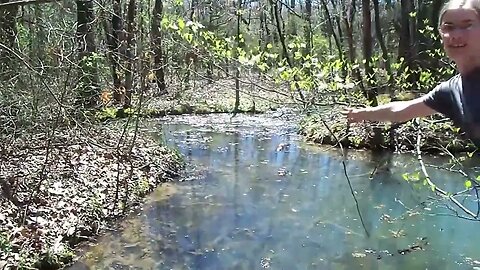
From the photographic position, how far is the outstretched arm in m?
1.86

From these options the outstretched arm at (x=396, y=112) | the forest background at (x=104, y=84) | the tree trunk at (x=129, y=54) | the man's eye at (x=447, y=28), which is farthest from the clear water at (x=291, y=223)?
the man's eye at (x=447, y=28)

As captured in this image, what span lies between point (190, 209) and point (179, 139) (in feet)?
20.6

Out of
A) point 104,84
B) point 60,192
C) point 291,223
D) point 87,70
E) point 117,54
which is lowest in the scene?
point 291,223

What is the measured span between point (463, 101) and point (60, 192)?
7300 mm

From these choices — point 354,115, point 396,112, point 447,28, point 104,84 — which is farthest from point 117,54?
point 447,28

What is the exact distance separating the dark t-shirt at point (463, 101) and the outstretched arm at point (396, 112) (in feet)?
0.33

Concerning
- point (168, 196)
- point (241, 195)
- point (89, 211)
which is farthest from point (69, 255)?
point (241, 195)

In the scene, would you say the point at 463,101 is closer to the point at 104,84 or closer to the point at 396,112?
the point at 396,112

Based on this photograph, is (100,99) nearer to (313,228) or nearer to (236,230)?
(236,230)

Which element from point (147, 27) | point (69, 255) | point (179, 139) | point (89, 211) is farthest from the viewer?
point (179, 139)

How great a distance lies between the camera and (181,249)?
7.35 meters

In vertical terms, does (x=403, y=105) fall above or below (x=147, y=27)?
below

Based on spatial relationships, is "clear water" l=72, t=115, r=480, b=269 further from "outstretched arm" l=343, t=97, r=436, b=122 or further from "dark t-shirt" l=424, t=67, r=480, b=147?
"dark t-shirt" l=424, t=67, r=480, b=147

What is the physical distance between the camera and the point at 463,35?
4.90ft
